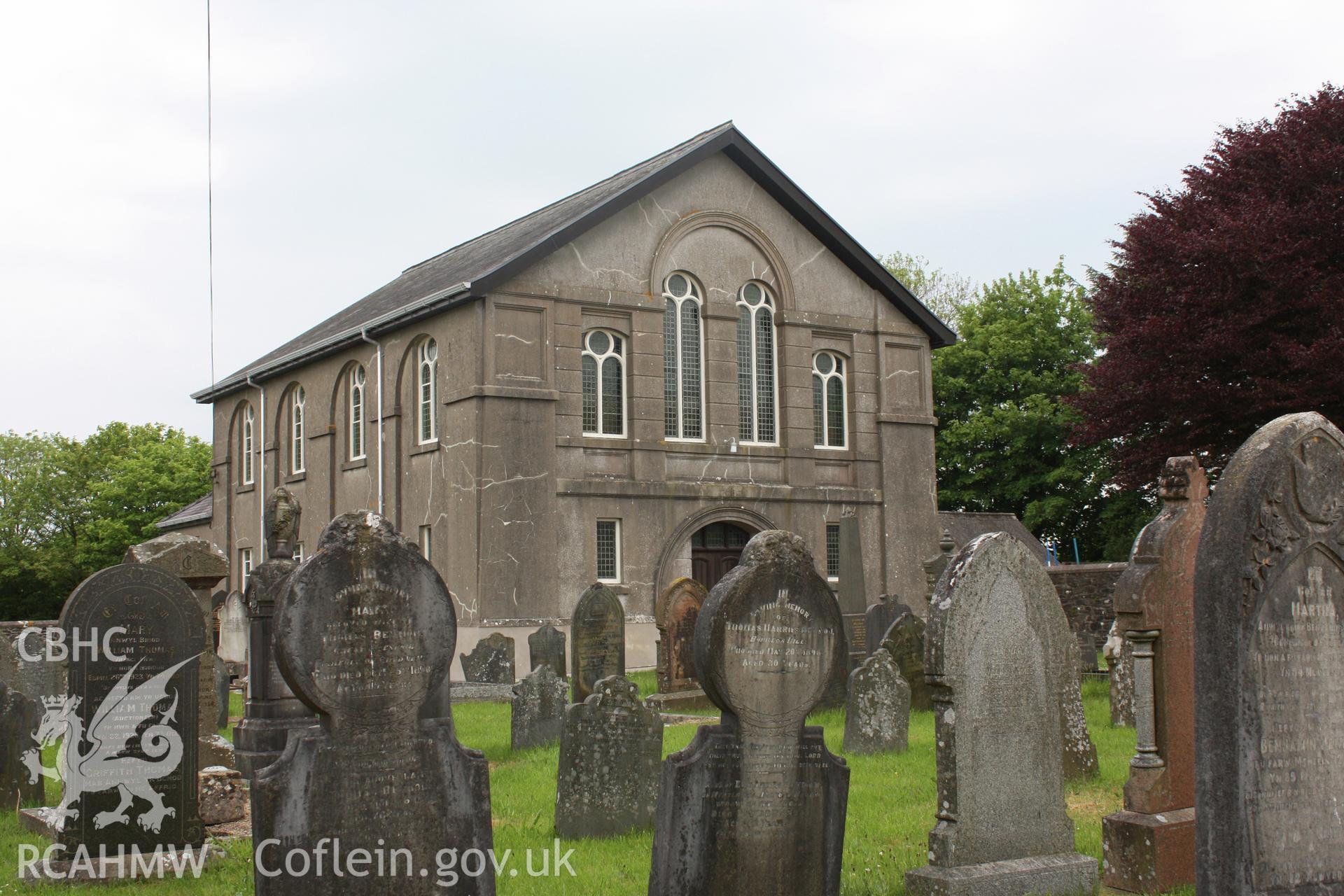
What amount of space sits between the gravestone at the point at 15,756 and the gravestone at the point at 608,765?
511 cm

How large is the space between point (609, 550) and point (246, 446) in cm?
1450

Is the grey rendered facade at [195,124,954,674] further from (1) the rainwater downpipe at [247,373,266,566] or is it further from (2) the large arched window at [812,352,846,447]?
(1) the rainwater downpipe at [247,373,266,566]

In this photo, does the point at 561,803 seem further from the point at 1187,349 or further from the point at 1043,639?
the point at 1187,349

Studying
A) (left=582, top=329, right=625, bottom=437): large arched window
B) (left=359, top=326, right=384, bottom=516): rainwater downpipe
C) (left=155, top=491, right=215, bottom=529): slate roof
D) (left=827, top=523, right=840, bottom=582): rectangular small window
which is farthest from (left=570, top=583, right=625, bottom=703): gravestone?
(left=155, top=491, right=215, bottom=529): slate roof

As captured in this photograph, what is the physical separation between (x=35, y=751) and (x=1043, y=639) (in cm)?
908

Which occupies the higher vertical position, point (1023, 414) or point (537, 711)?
point (1023, 414)

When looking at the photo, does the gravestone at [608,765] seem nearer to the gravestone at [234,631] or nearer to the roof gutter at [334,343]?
the roof gutter at [334,343]

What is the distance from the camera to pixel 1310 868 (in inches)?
231

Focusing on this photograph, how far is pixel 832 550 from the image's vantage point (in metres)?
29.4

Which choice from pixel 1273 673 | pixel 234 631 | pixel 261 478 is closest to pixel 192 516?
pixel 261 478

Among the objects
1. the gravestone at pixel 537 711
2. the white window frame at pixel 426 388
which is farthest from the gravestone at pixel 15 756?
the white window frame at pixel 426 388

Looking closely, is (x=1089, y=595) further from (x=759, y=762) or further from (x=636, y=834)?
(x=759, y=762)

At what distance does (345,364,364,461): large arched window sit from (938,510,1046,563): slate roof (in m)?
18.0

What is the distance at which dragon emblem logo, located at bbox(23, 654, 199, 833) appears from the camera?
29.8ft
